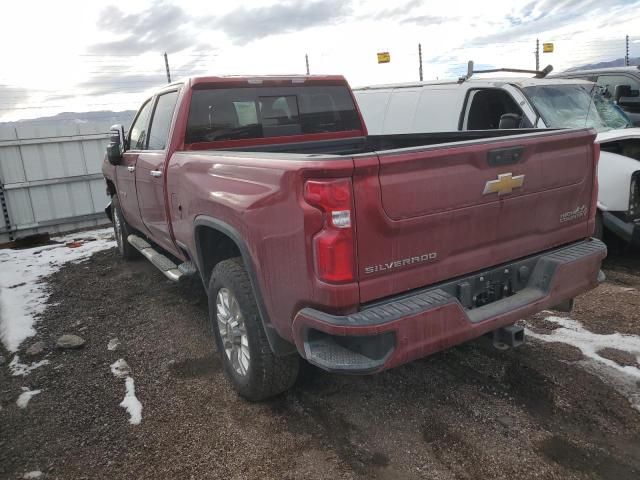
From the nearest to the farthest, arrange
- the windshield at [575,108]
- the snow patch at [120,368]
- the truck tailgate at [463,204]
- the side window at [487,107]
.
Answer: the truck tailgate at [463,204]
the snow patch at [120,368]
the windshield at [575,108]
the side window at [487,107]

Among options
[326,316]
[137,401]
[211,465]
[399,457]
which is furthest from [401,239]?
[137,401]

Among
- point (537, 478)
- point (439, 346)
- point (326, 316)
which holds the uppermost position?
point (326, 316)

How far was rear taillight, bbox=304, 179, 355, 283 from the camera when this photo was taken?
2299 millimetres

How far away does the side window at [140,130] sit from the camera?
516cm

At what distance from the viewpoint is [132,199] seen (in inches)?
216

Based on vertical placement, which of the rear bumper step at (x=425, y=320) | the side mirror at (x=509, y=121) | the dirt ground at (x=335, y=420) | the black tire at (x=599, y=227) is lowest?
the dirt ground at (x=335, y=420)

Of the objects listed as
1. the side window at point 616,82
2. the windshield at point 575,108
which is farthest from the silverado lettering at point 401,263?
the side window at point 616,82

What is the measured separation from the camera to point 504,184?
275 centimetres

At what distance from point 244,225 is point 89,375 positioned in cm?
198

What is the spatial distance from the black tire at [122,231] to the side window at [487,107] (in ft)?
14.8

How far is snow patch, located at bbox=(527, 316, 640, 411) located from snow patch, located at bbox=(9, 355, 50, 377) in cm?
379

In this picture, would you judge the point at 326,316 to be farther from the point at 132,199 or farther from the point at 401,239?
the point at 132,199

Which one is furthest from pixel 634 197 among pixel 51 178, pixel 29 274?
pixel 51 178

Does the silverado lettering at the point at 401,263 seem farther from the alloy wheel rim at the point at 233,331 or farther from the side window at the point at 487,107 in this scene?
the side window at the point at 487,107
